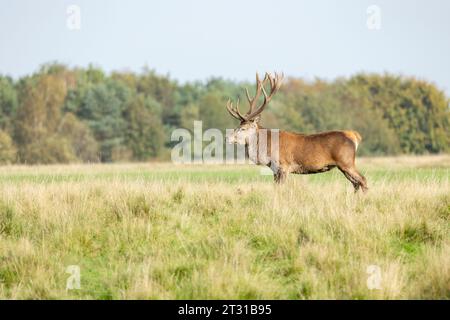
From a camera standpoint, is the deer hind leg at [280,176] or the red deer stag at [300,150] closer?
the red deer stag at [300,150]

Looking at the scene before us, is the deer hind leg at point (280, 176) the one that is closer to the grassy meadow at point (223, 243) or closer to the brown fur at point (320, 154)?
the brown fur at point (320, 154)

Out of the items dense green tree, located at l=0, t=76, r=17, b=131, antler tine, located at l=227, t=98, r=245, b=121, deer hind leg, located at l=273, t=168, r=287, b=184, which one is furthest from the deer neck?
dense green tree, located at l=0, t=76, r=17, b=131

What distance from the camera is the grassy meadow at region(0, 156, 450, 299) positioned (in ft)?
23.5

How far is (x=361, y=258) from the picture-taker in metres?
7.87

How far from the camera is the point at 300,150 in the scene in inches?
514

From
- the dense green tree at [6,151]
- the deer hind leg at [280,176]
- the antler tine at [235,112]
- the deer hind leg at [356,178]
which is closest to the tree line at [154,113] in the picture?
the dense green tree at [6,151]

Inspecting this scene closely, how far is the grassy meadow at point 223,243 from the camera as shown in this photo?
7.15m

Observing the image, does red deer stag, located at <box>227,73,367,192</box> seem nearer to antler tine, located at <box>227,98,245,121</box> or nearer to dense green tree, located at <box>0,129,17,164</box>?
antler tine, located at <box>227,98,245,121</box>

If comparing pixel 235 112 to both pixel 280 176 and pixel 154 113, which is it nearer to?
pixel 280 176

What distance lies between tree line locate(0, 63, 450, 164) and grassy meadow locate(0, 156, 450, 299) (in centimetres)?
3009

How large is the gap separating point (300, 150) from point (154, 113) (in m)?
43.8

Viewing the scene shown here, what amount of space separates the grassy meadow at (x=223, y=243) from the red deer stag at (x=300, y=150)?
1.39 metres

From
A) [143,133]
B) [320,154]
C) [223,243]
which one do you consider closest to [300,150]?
[320,154]
